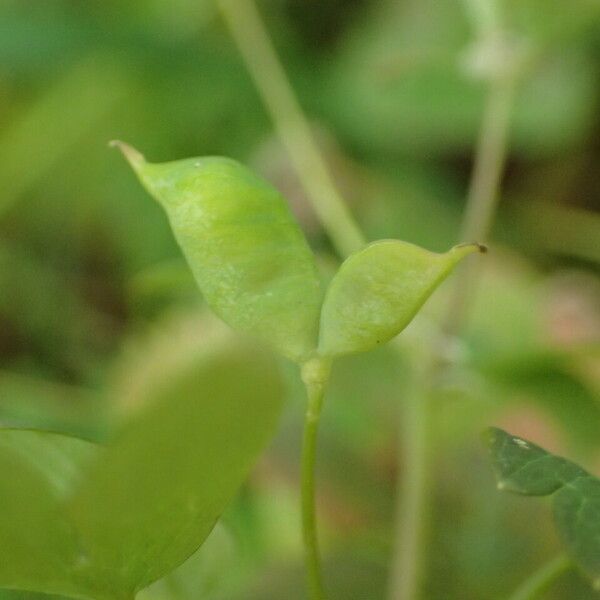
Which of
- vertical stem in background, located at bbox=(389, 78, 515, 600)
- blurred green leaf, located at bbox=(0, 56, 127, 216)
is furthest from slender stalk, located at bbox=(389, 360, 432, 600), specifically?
blurred green leaf, located at bbox=(0, 56, 127, 216)

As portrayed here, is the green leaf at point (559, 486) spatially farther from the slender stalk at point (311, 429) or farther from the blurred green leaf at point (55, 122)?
the blurred green leaf at point (55, 122)

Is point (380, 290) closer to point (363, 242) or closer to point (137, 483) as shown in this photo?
point (137, 483)

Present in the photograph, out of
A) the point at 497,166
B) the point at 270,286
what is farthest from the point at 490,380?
the point at 270,286

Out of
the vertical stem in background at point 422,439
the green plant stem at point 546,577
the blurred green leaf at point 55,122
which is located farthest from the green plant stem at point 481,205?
the blurred green leaf at point 55,122

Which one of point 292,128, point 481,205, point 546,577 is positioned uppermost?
point 292,128

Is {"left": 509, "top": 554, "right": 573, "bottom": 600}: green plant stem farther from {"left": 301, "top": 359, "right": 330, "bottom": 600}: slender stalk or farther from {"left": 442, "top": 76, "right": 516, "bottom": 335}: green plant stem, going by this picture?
{"left": 442, "top": 76, "right": 516, "bottom": 335}: green plant stem

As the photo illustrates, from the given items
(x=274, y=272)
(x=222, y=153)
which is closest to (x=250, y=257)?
(x=274, y=272)

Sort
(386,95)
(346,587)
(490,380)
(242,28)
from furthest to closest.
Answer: (386,95) < (242,28) < (490,380) < (346,587)

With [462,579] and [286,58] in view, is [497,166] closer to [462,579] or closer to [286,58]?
[462,579]
